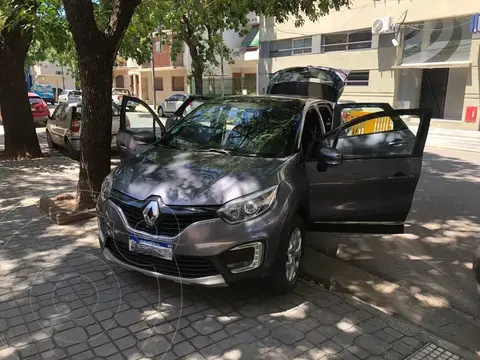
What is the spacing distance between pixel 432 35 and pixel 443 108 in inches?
124

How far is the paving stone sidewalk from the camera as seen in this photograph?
10.0 ft

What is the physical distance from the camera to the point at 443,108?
64.5 feet

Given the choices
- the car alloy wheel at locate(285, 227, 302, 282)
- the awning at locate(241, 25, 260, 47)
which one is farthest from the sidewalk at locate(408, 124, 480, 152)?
the awning at locate(241, 25, 260, 47)

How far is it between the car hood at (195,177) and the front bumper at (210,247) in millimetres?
218

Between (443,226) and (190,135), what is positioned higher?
(190,135)

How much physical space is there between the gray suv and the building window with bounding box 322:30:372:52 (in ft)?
57.3

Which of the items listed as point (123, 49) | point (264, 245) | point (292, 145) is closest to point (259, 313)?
point (264, 245)

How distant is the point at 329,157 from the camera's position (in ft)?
13.5

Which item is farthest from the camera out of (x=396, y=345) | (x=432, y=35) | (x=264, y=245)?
(x=432, y=35)

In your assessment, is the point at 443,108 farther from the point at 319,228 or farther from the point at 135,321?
the point at 135,321

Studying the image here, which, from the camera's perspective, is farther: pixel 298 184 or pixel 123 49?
pixel 123 49

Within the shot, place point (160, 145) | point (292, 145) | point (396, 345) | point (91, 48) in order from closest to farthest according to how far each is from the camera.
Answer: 1. point (396, 345)
2. point (292, 145)
3. point (160, 145)
4. point (91, 48)

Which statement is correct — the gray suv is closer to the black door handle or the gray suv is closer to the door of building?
the black door handle

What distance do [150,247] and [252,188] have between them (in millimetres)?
915
